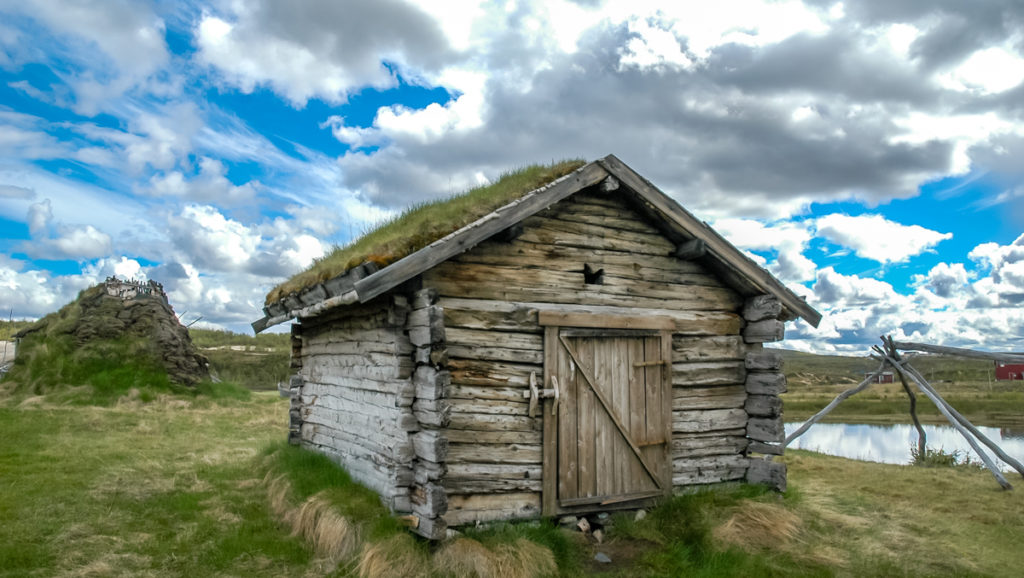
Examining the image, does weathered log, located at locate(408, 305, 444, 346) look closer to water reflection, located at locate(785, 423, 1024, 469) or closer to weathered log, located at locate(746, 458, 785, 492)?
weathered log, located at locate(746, 458, 785, 492)

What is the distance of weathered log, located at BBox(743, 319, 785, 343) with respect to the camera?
8727 millimetres

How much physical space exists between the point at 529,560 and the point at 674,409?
10.5 ft

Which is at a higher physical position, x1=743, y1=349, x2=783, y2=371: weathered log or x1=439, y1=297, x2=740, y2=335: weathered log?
x1=439, y1=297, x2=740, y2=335: weathered log

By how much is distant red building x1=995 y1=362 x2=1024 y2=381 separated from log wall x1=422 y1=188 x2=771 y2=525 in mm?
40419

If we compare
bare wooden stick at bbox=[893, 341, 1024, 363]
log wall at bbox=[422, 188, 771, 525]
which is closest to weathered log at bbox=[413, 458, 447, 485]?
log wall at bbox=[422, 188, 771, 525]

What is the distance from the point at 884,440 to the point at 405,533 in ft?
73.3

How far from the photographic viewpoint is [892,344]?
41.7ft

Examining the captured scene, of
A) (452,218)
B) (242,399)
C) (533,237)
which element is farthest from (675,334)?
(242,399)

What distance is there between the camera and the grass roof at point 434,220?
22.8 ft

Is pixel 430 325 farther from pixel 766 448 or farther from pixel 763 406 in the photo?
pixel 766 448

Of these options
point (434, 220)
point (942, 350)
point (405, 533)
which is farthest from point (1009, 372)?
point (405, 533)

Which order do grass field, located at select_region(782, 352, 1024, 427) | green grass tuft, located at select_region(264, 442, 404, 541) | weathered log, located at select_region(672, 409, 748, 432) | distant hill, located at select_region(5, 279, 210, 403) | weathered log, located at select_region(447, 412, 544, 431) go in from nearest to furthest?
green grass tuft, located at select_region(264, 442, 404, 541) < weathered log, located at select_region(447, 412, 544, 431) < weathered log, located at select_region(672, 409, 748, 432) < distant hill, located at select_region(5, 279, 210, 403) < grass field, located at select_region(782, 352, 1024, 427)

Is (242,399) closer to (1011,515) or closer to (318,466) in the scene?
(318,466)

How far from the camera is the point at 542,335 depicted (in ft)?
24.6
